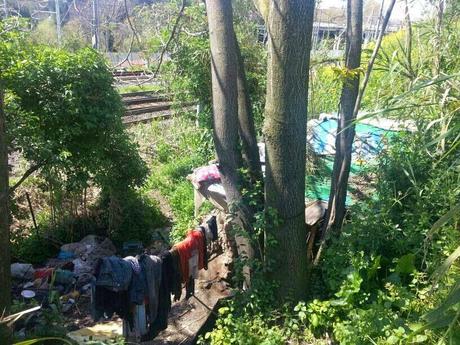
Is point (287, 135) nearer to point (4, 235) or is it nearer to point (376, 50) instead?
point (376, 50)

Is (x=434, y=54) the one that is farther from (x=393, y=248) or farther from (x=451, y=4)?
(x=393, y=248)

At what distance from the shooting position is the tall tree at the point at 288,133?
3320 millimetres

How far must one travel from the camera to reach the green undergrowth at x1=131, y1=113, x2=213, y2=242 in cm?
725

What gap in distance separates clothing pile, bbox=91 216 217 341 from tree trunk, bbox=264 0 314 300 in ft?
3.09

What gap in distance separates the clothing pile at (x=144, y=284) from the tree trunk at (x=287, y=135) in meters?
0.94

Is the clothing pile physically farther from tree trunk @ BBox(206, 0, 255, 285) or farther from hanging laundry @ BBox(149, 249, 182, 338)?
tree trunk @ BBox(206, 0, 255, 285)

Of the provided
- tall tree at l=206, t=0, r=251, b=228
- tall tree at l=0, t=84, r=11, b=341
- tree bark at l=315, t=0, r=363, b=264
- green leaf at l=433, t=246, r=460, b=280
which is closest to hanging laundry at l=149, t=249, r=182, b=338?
tall tree at l=206, t=0, r=251, b=228

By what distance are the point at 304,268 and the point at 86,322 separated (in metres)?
2.76

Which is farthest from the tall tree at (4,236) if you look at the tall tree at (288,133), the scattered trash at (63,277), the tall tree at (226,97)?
the scattered trash at (63,277)

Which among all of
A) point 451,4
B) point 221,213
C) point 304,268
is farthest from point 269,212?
point 451,4

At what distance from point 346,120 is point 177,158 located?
6028mm

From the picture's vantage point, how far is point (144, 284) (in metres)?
3.62

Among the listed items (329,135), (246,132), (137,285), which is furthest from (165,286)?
(329,135)

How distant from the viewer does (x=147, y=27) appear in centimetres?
950
